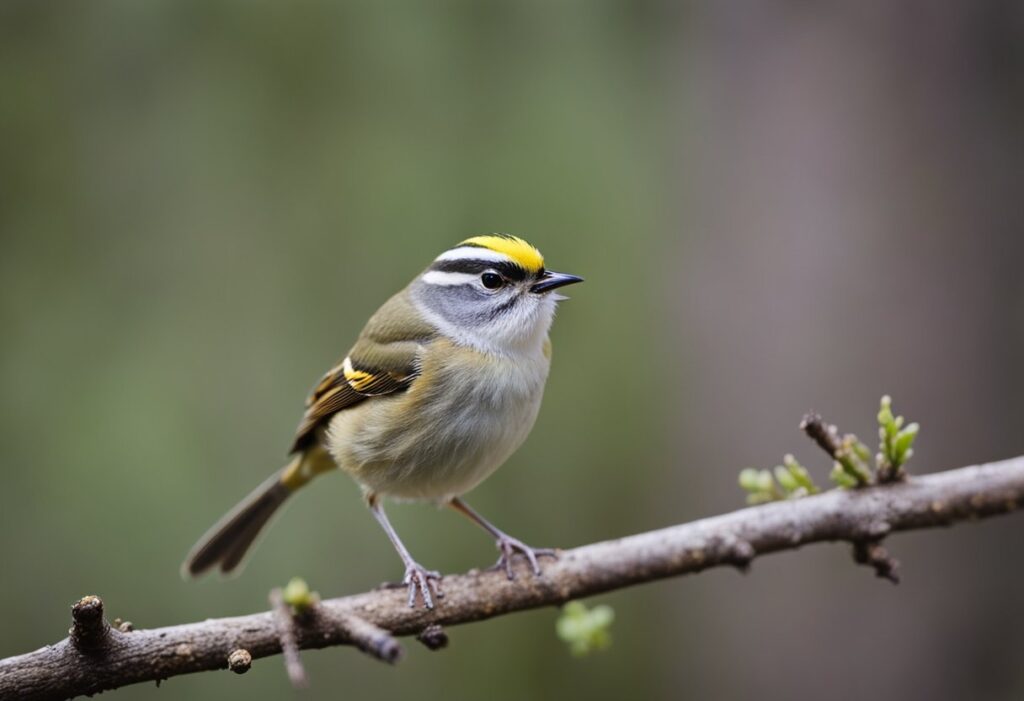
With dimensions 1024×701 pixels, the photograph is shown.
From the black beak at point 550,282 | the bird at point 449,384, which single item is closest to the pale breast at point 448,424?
the bird at point 449,384

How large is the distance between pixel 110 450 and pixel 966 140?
5.83 m

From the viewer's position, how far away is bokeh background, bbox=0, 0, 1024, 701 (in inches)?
222

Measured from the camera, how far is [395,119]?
26.0 ft

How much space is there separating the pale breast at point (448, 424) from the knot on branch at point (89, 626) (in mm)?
1518

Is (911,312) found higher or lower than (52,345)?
lower

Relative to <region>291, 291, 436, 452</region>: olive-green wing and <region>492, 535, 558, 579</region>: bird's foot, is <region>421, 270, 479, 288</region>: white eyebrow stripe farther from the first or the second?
<region>492, 535, 558, 579</region>: bird's foot

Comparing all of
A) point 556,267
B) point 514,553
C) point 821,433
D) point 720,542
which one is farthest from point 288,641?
point 556,267

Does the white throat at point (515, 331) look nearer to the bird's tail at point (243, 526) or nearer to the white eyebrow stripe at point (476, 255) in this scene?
the white eyebrow stripe at point (476, 255)

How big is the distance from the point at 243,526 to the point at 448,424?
156 centimetres

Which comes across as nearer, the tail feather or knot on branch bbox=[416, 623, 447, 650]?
knot on branch bbox=[416, 623, 447, 650]

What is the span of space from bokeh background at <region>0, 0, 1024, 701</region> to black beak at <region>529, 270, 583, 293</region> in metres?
2.31

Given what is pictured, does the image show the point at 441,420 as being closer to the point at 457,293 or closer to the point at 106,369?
the point at 457,293

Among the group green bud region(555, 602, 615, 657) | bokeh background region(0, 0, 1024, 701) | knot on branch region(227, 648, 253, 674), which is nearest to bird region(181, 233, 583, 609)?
green bud region(555, 602, 615, 657)

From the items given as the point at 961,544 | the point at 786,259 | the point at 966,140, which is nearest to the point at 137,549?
the point at 786,259
